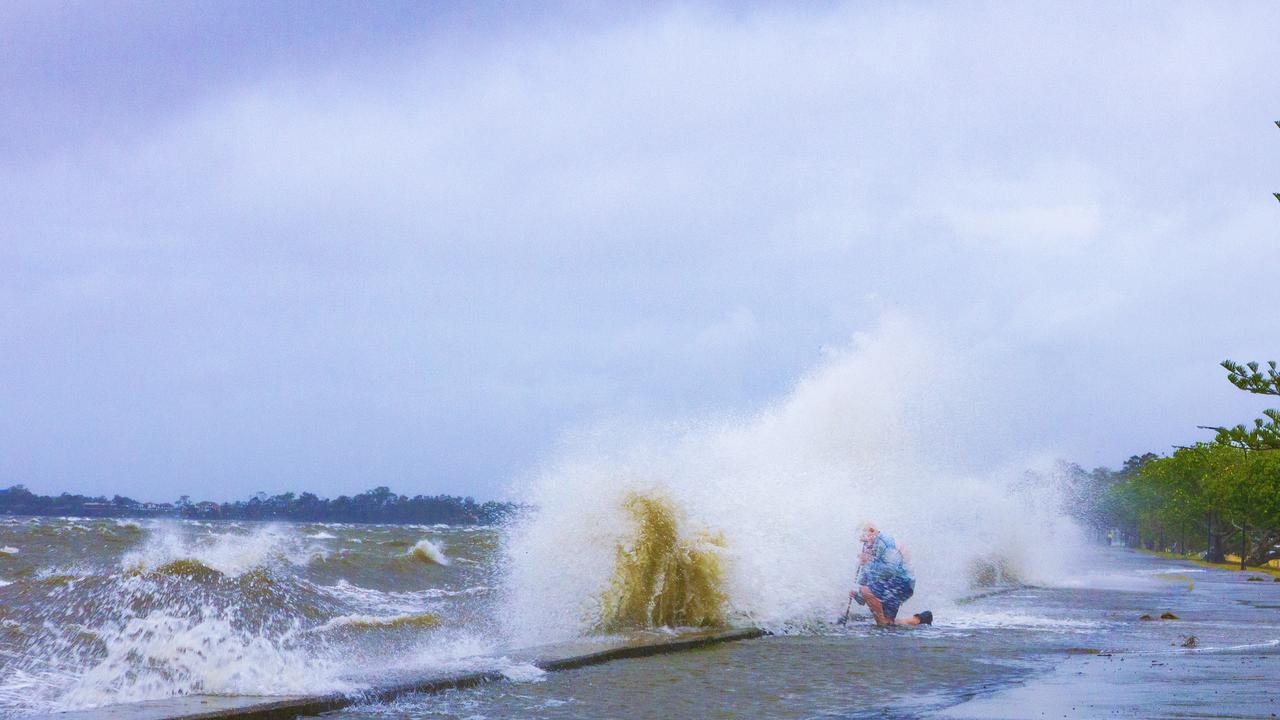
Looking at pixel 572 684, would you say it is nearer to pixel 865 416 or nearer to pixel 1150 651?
pixel 1150 651

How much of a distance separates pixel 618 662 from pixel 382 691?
9.95 feet

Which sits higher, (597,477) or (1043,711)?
(597,477)

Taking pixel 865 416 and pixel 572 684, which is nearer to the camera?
pixel 572 684

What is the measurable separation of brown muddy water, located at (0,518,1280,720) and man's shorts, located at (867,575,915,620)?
0.37 meters

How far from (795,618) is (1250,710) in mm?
7725

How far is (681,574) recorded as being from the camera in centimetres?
1459

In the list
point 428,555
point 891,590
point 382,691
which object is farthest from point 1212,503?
point 382,691

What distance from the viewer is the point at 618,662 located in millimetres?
10805

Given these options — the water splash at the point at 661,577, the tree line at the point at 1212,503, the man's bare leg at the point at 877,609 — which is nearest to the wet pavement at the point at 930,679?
the man's bare leg at the point at 877,609

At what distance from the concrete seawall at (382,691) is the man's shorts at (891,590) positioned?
140 inches

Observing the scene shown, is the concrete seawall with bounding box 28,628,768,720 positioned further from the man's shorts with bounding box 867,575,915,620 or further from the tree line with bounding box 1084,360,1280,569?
the tree line with bounding box 1084,360,1280,569

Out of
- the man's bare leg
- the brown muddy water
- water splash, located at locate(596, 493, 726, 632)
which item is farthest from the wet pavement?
water splash, located at locate(596, 493, 726, 632)

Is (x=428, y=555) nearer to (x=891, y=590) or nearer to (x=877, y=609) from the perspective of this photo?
(x=891, y=590)

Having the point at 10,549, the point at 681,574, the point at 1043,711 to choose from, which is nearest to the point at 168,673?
the point at 681,574
